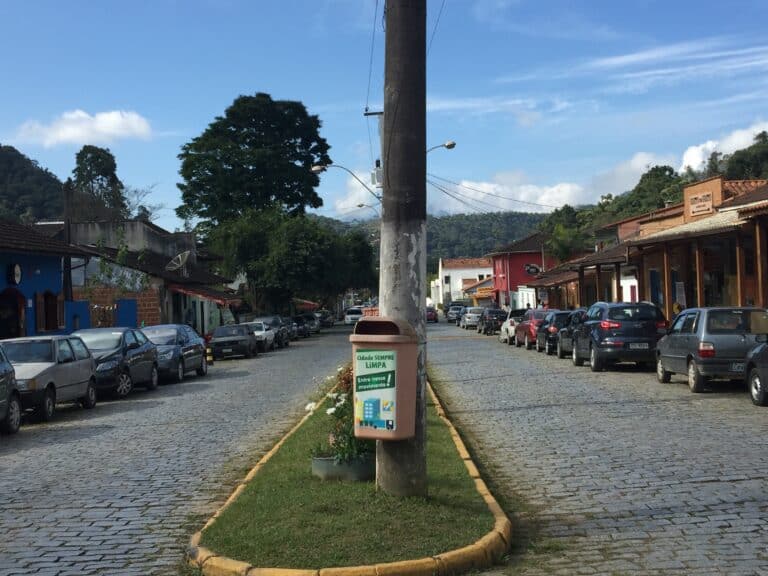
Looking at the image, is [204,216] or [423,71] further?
[204,216]

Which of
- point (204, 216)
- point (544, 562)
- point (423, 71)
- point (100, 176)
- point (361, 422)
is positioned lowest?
point (544, 562)

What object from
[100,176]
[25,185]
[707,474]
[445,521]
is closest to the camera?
[445,521]

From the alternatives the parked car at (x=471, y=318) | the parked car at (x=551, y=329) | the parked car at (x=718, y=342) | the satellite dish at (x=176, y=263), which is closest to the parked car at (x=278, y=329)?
the satellite dish at (x=176, y=263)

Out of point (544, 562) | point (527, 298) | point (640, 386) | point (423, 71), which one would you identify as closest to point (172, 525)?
point (544, 562)

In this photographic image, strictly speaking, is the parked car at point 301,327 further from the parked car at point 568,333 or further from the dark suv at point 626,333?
the dark suv at point 626,333

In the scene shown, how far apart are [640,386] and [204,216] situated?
169ft

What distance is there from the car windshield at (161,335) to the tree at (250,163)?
124ft

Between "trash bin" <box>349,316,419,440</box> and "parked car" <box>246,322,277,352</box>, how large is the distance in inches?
1287

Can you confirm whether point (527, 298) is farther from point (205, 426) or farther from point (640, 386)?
point (205, 426)

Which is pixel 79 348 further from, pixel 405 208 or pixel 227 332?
pixel 227 332

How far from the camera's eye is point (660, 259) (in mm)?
37594

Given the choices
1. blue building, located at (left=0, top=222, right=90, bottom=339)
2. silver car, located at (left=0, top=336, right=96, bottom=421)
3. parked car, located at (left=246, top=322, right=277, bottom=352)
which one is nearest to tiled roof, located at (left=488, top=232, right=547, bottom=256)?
parked car, located at (left=246, top=322, right=277, bottom=352)

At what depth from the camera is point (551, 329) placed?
31.0 metres

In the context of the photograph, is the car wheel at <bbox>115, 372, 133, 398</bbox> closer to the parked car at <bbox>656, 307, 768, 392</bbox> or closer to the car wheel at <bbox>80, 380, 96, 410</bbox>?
the car wheel at <bbox>80, 380, 96, 410</bbox>
